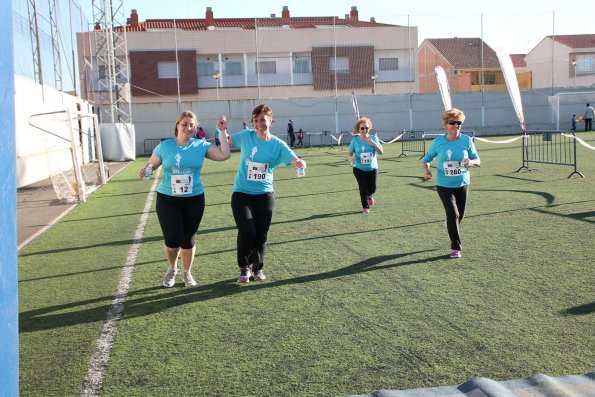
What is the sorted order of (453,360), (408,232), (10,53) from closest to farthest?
1. (10,53)
2. (453,360)
3. (408,232)

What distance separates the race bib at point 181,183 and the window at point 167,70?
1532 inches

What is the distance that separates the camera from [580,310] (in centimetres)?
552

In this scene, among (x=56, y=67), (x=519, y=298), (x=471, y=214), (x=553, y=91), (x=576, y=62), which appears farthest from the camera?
(x=576, y=62)

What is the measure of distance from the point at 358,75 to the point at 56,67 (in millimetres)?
24815

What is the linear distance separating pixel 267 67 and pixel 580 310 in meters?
39.6

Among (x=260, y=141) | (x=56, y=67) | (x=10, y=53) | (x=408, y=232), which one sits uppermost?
(x=56, y=67)

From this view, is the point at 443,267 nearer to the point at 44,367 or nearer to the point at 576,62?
the point at 44,367

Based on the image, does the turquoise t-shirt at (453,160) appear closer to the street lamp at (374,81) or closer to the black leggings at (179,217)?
the black leggings at (179,217)

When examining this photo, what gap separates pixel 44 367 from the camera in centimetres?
470

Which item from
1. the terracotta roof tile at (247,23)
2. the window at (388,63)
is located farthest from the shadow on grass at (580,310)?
the terracotta roof tile at (247,23)

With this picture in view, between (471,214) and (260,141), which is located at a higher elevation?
(260,141)

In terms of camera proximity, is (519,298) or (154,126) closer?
(519,298)

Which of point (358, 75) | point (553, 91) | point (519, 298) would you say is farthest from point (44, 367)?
point (553, 91)

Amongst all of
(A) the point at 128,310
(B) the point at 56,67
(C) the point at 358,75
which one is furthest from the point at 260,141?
(C) the point at 358,75
